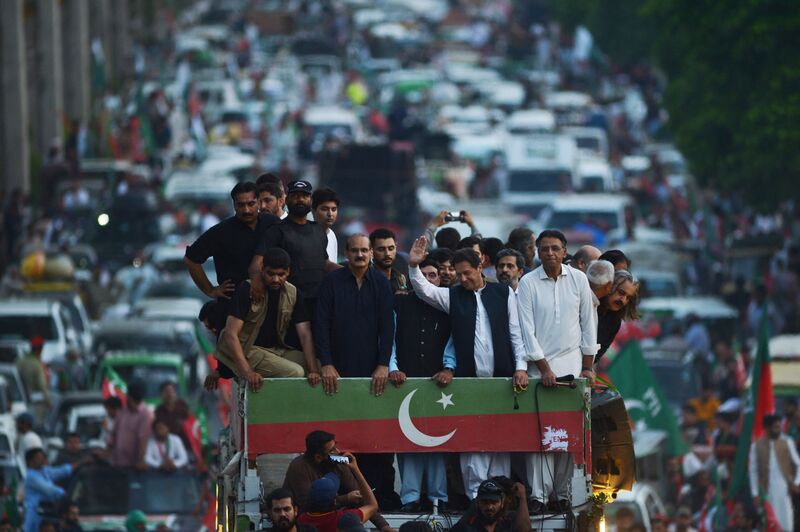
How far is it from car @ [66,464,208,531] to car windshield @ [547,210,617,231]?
1869 centimetres

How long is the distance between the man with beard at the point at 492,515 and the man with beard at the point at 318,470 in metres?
0.45

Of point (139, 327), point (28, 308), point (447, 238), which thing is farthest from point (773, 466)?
point (28, 308)

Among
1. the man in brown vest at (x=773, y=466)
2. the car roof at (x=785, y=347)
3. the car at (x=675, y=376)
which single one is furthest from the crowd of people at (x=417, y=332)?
the car at (x=675, y=376)

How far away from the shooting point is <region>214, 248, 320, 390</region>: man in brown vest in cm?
1381

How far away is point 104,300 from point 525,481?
2373 cm

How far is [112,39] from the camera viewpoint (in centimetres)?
7450

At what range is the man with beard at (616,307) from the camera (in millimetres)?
14711

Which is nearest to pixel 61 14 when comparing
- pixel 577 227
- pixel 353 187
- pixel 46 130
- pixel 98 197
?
pixel 46 130

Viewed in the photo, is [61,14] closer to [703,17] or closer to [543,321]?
[703,17]

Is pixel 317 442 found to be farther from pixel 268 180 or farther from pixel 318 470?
pixel 268 180

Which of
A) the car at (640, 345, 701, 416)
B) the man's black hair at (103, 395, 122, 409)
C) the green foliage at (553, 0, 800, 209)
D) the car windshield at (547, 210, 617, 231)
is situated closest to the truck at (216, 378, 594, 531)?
the man's black hair at (103, 395, 122, 409)

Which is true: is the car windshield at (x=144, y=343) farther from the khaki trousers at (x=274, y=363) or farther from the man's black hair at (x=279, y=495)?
the man's black hair at (x=279, y=495)

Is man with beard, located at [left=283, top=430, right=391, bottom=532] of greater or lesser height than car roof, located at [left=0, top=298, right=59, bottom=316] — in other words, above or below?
below

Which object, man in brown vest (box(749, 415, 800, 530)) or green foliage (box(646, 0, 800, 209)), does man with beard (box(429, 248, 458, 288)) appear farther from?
green foliage (box(646, 0, 800, 209))
